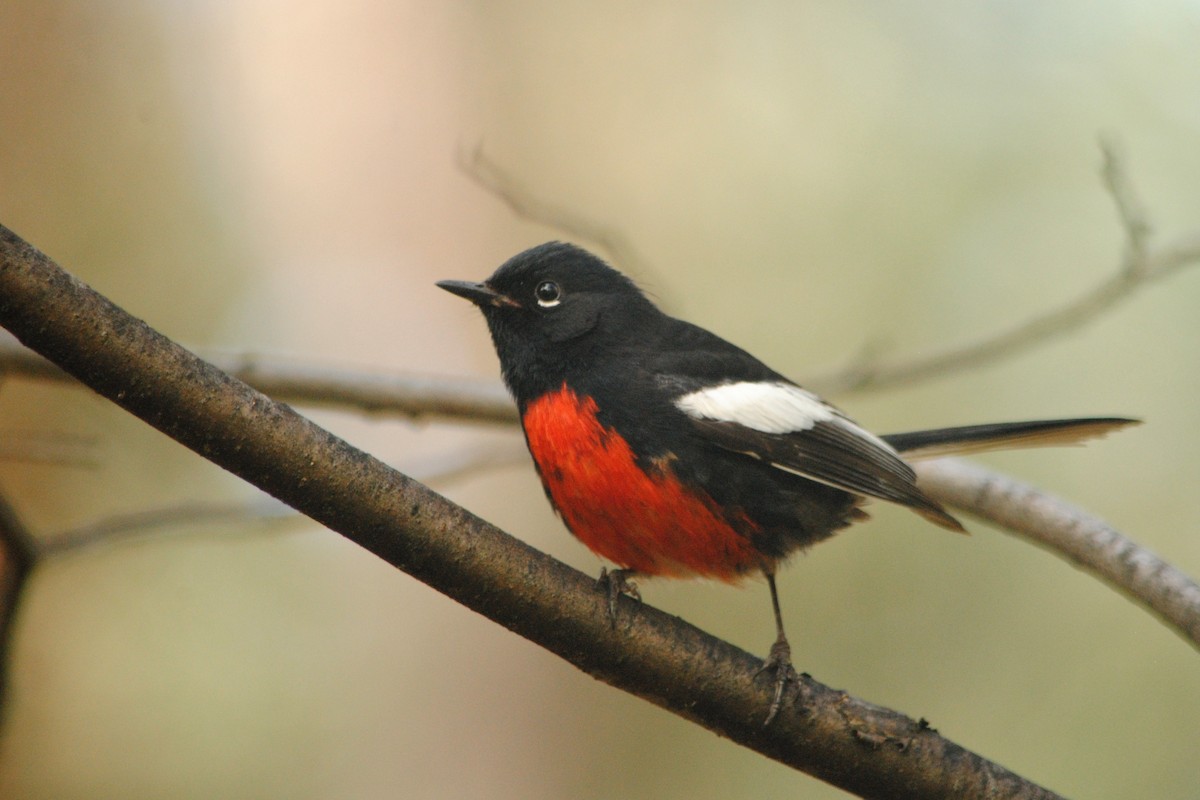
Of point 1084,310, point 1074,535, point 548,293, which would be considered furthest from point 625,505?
point 1084,310

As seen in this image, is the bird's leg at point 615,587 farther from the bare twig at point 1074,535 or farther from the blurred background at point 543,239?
the blurred background at point 543,239

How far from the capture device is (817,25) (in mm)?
8695

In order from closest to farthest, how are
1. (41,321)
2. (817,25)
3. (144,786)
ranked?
(41,321), (144,786), (817,25)

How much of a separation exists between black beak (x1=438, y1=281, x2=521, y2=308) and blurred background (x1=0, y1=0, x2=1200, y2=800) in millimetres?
2259

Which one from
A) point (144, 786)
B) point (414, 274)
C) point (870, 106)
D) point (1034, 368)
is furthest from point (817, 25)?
point (144, 786)

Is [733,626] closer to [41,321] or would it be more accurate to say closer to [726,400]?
[726,400]

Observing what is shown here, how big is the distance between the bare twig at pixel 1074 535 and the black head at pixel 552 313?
1.36 m

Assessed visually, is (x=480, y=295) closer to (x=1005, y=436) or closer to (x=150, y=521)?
(x=150, y=521)

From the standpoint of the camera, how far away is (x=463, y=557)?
235 cm

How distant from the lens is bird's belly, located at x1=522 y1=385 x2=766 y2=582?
3.24m

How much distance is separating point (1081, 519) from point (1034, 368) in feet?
16.3

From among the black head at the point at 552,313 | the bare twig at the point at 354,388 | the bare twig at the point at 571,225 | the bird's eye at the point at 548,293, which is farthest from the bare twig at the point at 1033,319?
the bare twig at the point at 354,388

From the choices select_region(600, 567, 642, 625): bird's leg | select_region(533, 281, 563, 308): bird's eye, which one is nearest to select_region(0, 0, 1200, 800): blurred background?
select_region(533, 281, 563, 308): bird's eye

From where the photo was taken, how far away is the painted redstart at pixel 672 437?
129 inches
